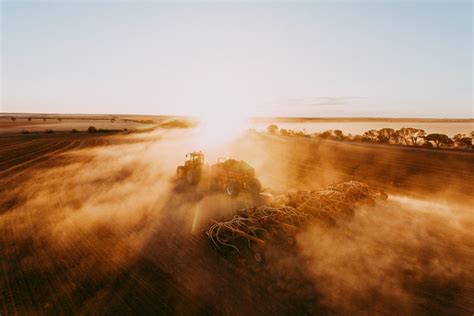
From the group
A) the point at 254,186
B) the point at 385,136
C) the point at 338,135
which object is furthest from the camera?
the point at 338,135

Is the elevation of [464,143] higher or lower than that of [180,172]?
higher

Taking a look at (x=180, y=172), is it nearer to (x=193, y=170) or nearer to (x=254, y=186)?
(x=193, y=170)

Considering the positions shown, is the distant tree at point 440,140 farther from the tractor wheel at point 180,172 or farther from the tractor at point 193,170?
the tractor wheel at point 180,172

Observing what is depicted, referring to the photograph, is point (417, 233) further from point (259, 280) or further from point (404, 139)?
point (404, 139)

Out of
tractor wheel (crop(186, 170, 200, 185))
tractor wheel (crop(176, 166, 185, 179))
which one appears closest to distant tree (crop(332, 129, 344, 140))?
tractor wheel (crop(176, 166, 185, 179))

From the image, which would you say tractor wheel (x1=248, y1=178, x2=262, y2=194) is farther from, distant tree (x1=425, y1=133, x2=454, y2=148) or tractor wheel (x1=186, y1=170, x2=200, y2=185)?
distant tree (x1=425, y1=133, x2=454, y2=148)

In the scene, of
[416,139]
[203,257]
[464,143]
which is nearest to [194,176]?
[203,257]
